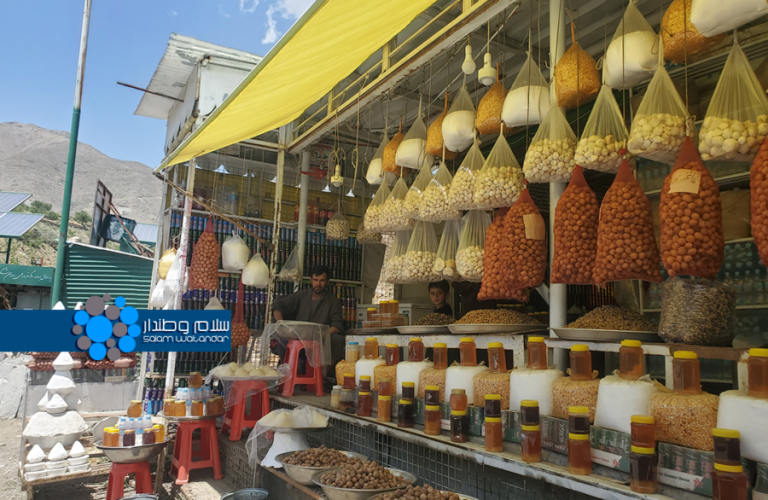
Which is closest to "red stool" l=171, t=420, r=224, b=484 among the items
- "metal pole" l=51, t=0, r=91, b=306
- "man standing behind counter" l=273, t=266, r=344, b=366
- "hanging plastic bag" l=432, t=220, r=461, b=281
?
"man standing behind counter" l=273, t=266, r=344, b=366

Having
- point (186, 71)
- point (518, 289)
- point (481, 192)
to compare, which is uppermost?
point (186, 71)

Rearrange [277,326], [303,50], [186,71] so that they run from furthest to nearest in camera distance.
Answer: [186,71], [277,326], [303,50]

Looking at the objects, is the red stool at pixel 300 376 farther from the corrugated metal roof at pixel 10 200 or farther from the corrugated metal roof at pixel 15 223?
the corrugated metal roof at pixel 10 200

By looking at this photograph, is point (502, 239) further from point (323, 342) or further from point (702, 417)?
point (323, 342)

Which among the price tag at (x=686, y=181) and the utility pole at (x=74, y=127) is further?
the utility pole at (x=74, y=127)

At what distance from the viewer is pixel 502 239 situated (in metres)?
2.11

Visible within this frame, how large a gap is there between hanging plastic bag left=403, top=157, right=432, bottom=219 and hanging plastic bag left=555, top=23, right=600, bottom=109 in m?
0.89

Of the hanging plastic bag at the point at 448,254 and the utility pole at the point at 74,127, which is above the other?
the utility pole at the point at 74,127

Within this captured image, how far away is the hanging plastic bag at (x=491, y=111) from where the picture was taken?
243 centimetres

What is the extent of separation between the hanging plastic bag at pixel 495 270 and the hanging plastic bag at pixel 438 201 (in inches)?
16.3

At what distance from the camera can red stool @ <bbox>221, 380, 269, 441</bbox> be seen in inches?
144

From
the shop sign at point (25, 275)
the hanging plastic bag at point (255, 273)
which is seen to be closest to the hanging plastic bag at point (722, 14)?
the hanging plastic bag at point (255, 273)

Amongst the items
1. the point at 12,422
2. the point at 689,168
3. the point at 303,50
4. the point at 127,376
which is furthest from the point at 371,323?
the point at 12,422

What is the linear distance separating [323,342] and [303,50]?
2.42 meters
